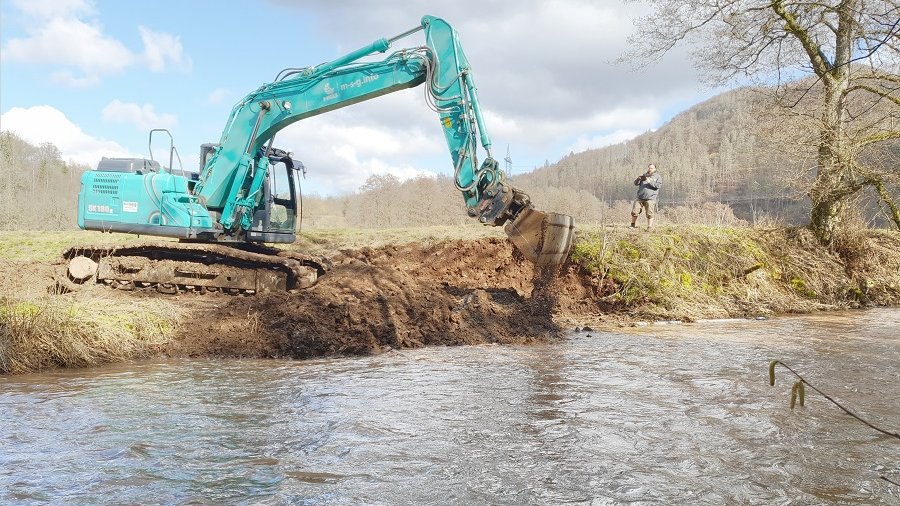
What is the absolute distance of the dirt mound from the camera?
28.4 feet

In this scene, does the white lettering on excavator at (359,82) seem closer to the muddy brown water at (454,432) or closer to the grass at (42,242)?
the muddy brown water at (454,432)

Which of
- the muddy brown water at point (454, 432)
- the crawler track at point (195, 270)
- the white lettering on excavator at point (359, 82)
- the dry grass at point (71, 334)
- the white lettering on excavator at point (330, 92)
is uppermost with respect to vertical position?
the white lettering on excavator at point (359, 82)

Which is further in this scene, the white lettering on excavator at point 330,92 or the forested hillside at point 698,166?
the forested hillside at point 698,166

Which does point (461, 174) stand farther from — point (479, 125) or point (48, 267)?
point (48, 267)

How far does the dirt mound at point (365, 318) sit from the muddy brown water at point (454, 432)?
0.53 meters

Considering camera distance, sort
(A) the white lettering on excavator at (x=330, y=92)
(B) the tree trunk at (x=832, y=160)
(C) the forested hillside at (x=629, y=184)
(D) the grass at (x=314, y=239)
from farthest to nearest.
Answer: (C) the forested hillside at (x=629, y=184), (D) the grass at (x=314, y=239), (B) the tree trunk at (x=832, y=160), (A) the white lettering on excavator at (x=330, y=92)

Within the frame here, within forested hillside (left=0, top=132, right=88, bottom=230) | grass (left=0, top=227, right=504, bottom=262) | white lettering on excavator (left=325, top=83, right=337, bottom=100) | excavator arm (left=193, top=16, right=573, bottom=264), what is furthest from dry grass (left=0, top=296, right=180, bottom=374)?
forested hillside (left=0, top=132, right=88, bottom=230)

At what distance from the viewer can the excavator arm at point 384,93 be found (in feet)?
31.8

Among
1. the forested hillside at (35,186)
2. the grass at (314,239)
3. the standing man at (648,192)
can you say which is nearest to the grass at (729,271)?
the standing man at (648,192)

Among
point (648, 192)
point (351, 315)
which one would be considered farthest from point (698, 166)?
point (351, 315)

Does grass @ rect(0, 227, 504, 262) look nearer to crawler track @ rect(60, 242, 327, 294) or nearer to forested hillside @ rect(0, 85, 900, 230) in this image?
forested hillside @ rect(0, 85, 900, 230)

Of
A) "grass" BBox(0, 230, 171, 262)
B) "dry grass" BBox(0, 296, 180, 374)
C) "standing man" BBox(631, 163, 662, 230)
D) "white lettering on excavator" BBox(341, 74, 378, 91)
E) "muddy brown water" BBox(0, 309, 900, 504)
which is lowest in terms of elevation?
"muddy brown water" BBox(0, 309, 900, 504)

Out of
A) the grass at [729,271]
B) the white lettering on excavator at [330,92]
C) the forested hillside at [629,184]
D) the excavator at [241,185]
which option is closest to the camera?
the excavator at [241,185]

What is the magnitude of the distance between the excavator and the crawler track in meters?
0.02
